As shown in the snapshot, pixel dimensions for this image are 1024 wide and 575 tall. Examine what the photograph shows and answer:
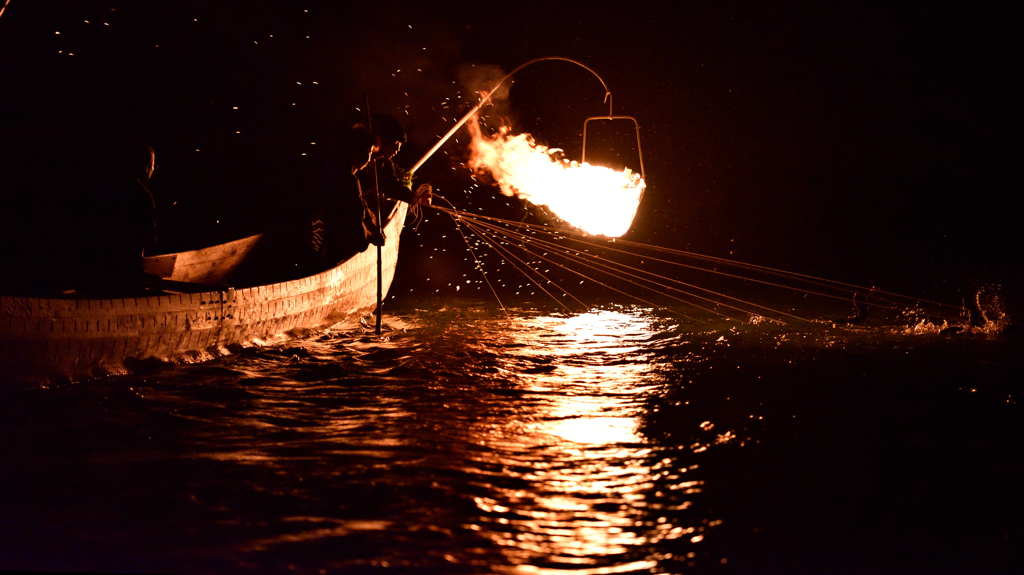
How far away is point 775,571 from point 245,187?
14219 millimetres

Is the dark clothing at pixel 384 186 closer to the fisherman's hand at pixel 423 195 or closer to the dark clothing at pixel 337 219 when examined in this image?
the fisherman's hand at pixel 423 195

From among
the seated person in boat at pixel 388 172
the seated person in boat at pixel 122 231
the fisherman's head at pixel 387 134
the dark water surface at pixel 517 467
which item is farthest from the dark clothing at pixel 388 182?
the seated person in boat at pixel 122 231

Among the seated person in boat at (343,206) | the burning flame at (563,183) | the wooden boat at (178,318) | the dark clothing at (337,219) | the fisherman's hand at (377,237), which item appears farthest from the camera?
the dark clothing at (337,219)

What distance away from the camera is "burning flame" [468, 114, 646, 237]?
9312mm

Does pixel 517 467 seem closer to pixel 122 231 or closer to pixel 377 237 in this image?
pixel 122 231

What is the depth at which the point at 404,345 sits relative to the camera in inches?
391

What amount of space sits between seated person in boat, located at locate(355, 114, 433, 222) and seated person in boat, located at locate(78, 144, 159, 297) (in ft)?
12.2

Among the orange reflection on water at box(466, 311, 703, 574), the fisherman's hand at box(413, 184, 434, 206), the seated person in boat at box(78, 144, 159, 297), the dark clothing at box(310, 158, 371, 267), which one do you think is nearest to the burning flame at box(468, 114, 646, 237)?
the fisherman's hand at box(413, 184, 434, 206)

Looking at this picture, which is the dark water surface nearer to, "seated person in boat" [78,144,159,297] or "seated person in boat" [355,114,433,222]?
"seated person in boat" [78,144,159,297]

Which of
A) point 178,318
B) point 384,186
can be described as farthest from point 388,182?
point 178,318

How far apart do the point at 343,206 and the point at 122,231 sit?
12.3 feet

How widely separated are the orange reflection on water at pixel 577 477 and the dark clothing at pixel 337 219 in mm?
3984

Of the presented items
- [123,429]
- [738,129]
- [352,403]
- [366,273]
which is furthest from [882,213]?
[123,429]

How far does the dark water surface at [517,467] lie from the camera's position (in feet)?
12.9
